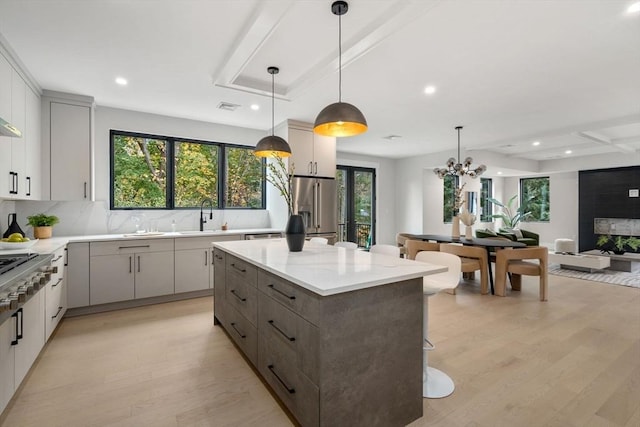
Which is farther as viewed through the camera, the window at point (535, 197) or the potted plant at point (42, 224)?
the window at point (535, 197)

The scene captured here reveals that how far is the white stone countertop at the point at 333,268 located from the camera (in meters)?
1.56

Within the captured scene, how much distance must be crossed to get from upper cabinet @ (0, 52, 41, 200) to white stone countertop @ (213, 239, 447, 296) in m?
2.07

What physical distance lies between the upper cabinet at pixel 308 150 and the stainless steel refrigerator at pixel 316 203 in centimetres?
15

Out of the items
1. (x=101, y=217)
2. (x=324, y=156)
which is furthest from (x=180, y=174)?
(x=324, y=156)

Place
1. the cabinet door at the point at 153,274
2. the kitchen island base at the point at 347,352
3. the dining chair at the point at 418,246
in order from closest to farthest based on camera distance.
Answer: the kitchen island base at the point at 347,352
the cabinet door at the point at 153,274
the dining chair at the point at 418,246

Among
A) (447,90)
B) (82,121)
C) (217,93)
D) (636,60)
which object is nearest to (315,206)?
(217,93)

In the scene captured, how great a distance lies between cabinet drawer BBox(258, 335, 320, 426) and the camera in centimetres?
155

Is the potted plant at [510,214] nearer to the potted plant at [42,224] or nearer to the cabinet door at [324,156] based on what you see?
the cabinet door at [324,156]

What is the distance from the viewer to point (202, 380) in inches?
90.4

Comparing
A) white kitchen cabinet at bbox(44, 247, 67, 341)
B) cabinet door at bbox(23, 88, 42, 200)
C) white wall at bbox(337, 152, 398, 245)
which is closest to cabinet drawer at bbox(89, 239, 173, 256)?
white kitchen cabinet at bbox(44, 247, 67, 341)

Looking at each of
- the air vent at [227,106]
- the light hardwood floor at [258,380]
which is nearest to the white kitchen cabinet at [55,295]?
the light hardwood floor at [258,380]

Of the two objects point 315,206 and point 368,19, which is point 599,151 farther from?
point 368,19

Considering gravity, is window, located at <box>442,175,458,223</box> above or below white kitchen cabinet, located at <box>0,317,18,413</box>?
above

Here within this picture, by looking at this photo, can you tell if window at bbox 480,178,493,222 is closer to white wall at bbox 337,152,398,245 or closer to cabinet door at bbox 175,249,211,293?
white wall at bbox 337,152,398,245
